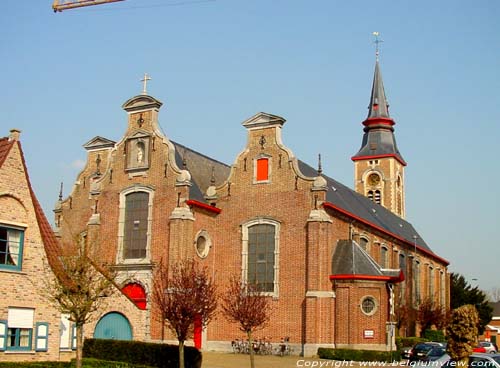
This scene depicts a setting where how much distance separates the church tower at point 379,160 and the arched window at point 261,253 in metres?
30.6

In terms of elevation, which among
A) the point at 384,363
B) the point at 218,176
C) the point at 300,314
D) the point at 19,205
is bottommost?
the point at 384,363

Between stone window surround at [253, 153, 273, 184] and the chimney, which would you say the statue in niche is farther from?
the chimney

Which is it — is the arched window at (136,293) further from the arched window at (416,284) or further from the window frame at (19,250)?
the arched window at (416,284)

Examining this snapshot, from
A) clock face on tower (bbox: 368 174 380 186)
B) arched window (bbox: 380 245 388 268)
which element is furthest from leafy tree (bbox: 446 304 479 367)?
clock face on tower (bbox: 368 174 380 186)

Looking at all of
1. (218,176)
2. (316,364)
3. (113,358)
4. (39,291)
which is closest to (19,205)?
(39,291)

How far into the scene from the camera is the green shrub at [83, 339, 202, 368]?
81.4 ft

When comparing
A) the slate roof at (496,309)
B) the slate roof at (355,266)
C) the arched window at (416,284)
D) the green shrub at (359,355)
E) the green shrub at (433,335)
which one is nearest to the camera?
the green shrub at (359,355)

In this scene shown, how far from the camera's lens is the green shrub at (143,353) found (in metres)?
24.8

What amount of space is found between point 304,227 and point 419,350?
7848 mm

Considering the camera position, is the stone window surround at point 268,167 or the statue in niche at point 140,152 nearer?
the stone window surround at point 268,167

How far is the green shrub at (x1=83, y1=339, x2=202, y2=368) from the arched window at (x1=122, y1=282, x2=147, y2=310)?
573cm

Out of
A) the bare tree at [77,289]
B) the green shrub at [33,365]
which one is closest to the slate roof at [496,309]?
the green shrub at [33,365]

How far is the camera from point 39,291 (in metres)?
22.0

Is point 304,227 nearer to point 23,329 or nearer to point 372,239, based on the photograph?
point 372,239
